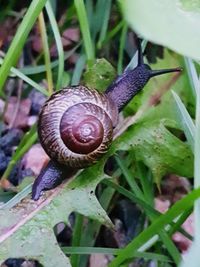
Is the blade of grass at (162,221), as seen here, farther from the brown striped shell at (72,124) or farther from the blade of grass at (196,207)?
the brown striped shell at (72,124)

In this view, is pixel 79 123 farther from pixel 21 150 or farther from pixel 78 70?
pixel 78 70

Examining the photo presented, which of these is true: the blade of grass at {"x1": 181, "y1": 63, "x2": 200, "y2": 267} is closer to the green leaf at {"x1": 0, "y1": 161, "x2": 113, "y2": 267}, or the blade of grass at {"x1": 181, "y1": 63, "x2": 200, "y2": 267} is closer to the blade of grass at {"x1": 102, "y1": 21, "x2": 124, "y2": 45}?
the green leaf at {"x1": 0, "y1": 161, "x2": 113, "y2": 267}

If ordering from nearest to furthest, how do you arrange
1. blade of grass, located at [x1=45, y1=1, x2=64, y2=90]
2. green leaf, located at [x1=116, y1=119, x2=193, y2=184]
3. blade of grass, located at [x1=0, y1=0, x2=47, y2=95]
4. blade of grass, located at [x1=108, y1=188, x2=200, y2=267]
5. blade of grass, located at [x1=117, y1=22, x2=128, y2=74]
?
blade of grass, located at [x1=108, y1=188, x2=200, y2=267], blade of grass, located at [x1=0, y1=0, x2=47, y2=95], green leaf, located at [x1=116, y1=119, x2=193, y2=184], blade of grass, located at [x1=45, y1=1, x2=64, y2=90], blade of grass, located at [x1=117, y1=22, x2=128, y2=74]

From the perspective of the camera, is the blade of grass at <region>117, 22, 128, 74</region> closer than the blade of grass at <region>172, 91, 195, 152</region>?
No

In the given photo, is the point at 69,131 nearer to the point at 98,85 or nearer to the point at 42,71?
the point at 98,85

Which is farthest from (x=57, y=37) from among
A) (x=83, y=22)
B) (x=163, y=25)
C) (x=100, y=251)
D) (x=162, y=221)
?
(x=163, y=25)

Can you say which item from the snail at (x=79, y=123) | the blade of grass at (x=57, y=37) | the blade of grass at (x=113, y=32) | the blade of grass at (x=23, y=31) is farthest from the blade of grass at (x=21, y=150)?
the blade of grass at (x=113, y=32)

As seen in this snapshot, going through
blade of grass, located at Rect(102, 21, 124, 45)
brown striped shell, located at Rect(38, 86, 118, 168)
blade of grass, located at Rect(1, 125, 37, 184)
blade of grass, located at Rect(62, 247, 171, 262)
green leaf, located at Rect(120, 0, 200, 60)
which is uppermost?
green leaf, located at Rect(120, 0, 200, 60)

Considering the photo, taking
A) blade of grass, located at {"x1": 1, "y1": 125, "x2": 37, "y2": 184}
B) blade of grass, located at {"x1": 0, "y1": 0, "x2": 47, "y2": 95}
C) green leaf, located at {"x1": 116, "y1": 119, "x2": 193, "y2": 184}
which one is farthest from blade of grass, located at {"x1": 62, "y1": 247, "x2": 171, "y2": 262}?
blade of grass, located at {"x1": 0, "y1": 0, "x2": 47, "y2": 95}

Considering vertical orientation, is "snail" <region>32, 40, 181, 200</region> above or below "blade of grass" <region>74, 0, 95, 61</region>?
below

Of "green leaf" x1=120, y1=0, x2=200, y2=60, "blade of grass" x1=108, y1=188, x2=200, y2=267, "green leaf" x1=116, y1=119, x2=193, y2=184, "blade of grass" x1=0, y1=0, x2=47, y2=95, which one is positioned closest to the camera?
"green leaf" x1=120, y1=0, x2=200, y2=60
